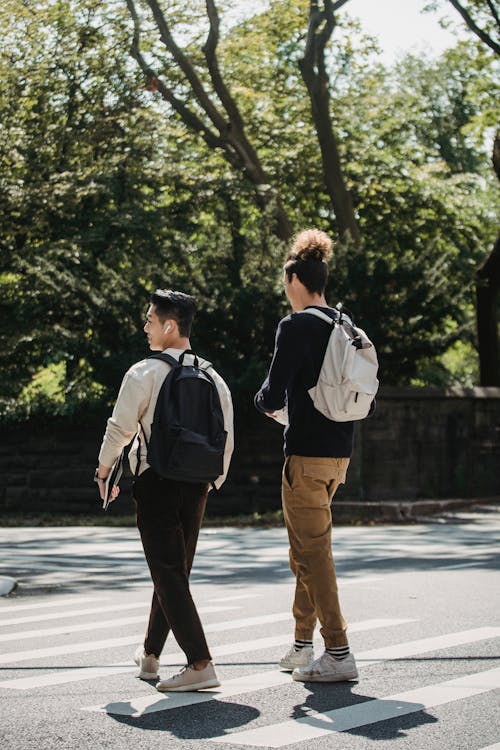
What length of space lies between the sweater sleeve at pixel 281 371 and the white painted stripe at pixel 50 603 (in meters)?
3.67

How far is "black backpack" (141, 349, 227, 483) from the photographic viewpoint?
5.73 meters

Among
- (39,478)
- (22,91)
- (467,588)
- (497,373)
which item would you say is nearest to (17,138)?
(22,91)

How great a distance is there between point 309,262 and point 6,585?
499cm

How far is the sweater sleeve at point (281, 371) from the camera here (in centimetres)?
602

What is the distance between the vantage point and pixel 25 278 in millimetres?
24109

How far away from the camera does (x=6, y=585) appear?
10.2 m

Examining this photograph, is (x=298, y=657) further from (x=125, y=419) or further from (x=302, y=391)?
(x=125, y=419)

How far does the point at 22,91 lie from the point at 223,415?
70.6 ft

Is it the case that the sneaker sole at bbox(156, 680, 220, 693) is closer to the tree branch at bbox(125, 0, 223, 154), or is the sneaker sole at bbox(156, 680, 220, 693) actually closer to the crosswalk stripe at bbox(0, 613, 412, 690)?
the crosswalk stripe at bbox(0, 613, 412, 690)

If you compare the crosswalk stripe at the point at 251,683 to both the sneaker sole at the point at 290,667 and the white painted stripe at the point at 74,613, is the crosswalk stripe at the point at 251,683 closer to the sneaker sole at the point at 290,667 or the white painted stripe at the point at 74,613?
the sneaker sole at the point at 290,667

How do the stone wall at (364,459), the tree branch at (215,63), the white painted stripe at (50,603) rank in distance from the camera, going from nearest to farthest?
1. the white painted stripe at (50,603)
2. the stone wall at (364,459)
3. the tree branch at (215,63)

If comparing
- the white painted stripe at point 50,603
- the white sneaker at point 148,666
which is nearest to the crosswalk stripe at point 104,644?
the white sneaker at point 148,666

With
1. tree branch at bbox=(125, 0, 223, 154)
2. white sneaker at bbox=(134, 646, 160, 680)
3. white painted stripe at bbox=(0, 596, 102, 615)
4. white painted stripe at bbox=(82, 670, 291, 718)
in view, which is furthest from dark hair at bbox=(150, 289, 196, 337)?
tree branch at bbox=(125, 0, 223, 154)

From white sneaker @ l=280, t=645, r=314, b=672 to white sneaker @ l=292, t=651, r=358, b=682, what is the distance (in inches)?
6.9
